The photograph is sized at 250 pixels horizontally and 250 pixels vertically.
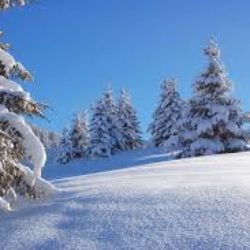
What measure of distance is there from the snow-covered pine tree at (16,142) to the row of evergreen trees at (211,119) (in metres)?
19.8

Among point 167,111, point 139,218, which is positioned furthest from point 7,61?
point 167,111

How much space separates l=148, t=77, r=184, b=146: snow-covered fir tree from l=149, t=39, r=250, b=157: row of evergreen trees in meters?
24.8

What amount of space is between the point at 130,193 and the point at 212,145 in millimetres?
20626

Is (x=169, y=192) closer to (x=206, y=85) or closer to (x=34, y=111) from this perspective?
(x=34, y=111)

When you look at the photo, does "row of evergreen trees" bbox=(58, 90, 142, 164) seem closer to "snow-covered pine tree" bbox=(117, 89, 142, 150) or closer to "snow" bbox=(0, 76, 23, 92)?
"snow-covered pine tree" bbox=(117, 89, 142, 150)

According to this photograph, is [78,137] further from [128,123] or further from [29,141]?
[29,141]

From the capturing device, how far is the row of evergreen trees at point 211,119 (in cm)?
2984

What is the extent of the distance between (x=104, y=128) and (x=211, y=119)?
31.2m

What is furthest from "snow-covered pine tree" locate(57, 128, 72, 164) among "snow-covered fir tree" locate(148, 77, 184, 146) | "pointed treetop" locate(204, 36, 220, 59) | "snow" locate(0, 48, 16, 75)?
"snow" locate(0, 48, 16, 75)

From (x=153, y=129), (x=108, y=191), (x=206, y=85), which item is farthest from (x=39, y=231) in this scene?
(x=153, y=129)

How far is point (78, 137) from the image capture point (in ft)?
224

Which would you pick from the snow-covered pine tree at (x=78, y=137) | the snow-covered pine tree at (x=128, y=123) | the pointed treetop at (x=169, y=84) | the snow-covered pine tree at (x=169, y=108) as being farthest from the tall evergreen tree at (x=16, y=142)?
the snow-covered pine tree at (x=78, y=137)

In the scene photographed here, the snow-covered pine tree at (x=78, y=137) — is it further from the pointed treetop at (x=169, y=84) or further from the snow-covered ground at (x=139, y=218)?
the snow-covered ground at (x=139, y=218)

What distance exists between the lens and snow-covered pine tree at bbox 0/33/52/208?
31.5 ft
